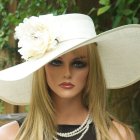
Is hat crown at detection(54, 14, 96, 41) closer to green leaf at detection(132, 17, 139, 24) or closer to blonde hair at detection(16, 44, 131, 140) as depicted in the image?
blonde hair at detection(16, 44, 131, 140)

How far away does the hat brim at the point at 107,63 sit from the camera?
1.33 meters

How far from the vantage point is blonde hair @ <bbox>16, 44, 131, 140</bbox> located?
1.46 meters

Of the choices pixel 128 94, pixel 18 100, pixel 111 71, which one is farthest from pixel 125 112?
pixel 18 100

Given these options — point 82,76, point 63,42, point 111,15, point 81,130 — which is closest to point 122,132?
point 81,130

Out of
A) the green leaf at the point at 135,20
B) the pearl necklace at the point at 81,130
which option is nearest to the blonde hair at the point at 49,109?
the pearl necklace at the point at 81,130

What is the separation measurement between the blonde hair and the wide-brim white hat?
85mm

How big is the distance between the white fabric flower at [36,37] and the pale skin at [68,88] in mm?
63

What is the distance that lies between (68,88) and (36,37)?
19 centimetres

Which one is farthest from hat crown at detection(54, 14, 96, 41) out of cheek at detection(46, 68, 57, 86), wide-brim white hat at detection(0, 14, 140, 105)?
cheek at detection(46, 68, 57, 86)

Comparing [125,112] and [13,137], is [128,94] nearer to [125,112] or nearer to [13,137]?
[125,112]

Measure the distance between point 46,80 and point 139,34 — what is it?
337mm

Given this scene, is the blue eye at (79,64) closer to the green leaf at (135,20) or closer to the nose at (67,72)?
the nose at (67,72)

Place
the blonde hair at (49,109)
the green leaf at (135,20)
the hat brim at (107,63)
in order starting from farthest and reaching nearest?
the green leaf at (135,20) → the blonde hair at (49,109) → the hat brim at (107,63)

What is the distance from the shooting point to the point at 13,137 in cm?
149
